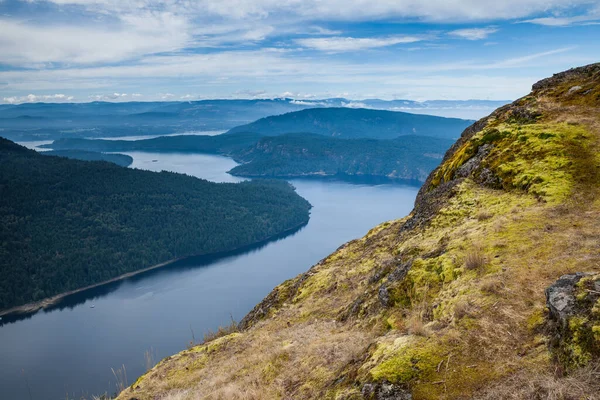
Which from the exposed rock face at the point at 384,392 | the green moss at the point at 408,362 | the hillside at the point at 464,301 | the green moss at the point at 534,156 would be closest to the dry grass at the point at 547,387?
the hillside at the point at 464,301

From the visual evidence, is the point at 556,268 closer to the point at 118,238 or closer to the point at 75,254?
the point at 75,254

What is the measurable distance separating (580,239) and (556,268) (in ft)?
5.08

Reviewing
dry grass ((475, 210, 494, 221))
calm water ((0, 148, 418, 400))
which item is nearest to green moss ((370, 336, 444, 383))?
dry grass ((475, 210, 494, 221))

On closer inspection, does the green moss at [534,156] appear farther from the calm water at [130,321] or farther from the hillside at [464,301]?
the calm water at [130,321]

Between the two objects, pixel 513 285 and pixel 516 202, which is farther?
pixel 516 202

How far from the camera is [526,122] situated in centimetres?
1864

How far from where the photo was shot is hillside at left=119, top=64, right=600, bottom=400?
21.7 ft

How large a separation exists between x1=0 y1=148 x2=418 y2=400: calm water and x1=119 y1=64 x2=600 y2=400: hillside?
186 ft

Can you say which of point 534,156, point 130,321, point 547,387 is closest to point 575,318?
point 547,387

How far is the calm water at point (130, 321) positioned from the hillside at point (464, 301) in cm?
5662

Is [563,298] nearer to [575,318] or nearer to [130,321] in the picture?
[575,318]

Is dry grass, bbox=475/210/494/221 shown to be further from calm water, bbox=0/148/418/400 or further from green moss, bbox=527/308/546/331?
calm water, bbox=0/148/418/400

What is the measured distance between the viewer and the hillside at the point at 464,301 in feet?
21.7

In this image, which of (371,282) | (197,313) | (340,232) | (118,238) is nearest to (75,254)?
(118,238)
